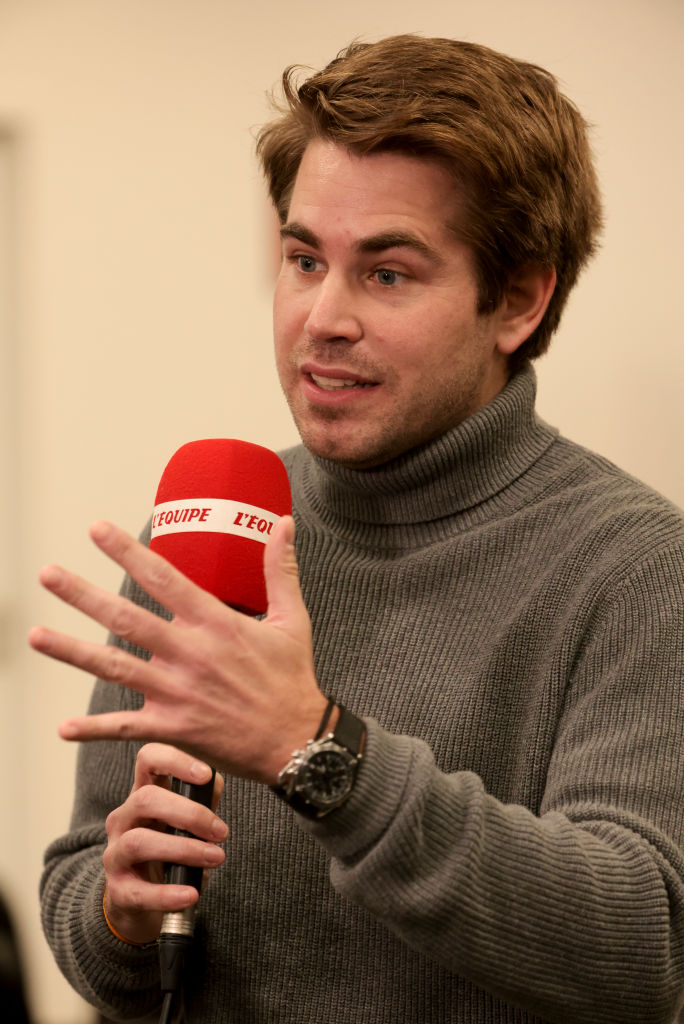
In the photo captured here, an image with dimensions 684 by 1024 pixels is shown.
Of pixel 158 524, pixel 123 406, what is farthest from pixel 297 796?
pixel 123 406

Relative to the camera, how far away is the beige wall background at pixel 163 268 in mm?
1965

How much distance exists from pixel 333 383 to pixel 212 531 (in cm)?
38

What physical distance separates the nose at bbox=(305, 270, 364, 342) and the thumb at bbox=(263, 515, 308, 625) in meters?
0.46

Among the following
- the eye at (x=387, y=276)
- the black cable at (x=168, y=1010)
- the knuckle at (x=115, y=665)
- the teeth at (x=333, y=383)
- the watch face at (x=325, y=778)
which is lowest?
the black cable at (x=168, y=1010)

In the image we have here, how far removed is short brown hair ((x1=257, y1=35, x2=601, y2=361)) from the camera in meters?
1.42

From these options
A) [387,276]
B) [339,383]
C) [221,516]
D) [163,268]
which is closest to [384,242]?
[387,276]

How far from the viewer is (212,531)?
1.13 meters

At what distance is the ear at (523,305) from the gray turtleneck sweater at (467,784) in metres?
0.06

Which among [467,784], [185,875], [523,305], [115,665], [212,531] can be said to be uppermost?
[523,305]

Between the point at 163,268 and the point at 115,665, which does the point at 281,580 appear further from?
the point at 163,268

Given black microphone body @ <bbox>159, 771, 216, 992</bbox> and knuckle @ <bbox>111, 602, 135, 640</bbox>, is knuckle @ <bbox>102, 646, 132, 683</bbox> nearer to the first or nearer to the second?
knuckle @ <bbox>111, 602, 135, 640</bbox>

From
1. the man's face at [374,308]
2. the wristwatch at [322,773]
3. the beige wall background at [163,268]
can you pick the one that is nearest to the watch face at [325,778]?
the wristwatch at [322,773]

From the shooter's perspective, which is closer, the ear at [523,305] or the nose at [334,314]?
the nose at [334,314]

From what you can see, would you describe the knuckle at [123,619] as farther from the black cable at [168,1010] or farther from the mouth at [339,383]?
the mouth at [339,383]
